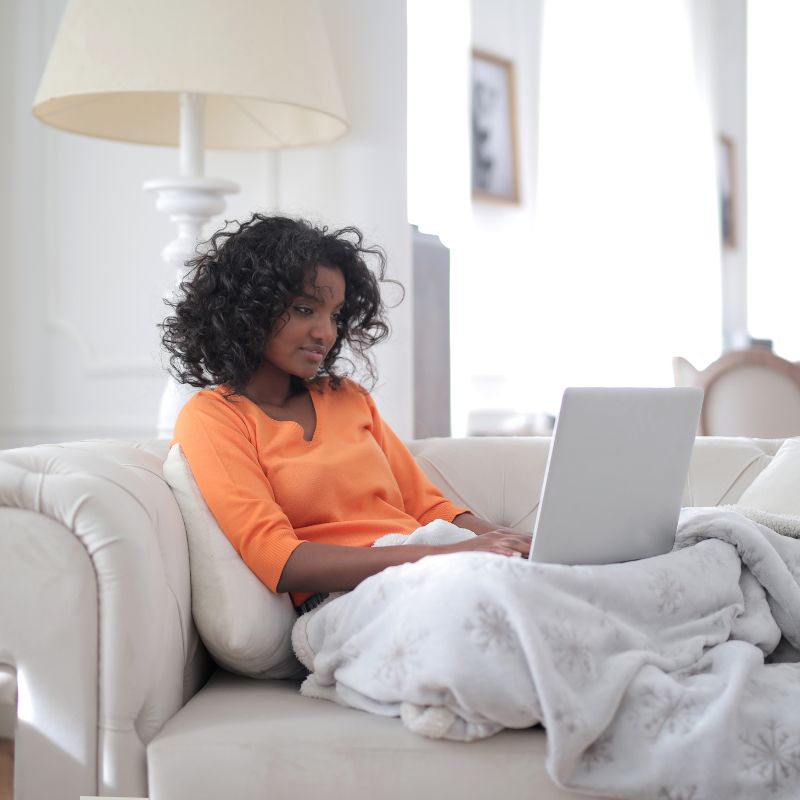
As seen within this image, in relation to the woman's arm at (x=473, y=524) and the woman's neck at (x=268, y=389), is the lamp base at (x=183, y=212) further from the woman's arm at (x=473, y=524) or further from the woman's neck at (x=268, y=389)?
the woman's arm at (x=473, y=524)

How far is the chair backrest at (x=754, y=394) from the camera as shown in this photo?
3.04 meters

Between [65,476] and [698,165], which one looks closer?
[65,476]

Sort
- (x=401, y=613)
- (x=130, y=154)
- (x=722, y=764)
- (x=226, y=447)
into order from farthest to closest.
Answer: (x=130, y=154) < (x=226, y=447) < (x=401, y=613) < (x=722, y=764)

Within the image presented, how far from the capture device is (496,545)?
55.1 inches

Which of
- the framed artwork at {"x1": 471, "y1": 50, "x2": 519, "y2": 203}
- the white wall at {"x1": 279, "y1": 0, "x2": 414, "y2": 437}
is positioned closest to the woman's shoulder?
the white wall at {"x1": 279, "y1": 0, "x2": 414, "y2": 437}

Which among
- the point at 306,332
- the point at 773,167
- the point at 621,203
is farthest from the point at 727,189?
the point at 306,332

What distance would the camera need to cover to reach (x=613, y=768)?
43.1 inches

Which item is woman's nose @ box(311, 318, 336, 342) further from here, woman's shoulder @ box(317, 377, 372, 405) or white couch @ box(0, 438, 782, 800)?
white couch @ box(0, 438, 782, 800)

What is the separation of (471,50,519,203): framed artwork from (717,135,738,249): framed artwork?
5.09 ft

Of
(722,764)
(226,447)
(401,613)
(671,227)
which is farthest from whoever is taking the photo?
(671,227)

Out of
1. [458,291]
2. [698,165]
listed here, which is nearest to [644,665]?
[458,291]

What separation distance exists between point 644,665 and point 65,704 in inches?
24.7

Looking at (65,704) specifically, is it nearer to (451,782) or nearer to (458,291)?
(451,782)

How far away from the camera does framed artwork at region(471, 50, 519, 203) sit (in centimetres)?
384
